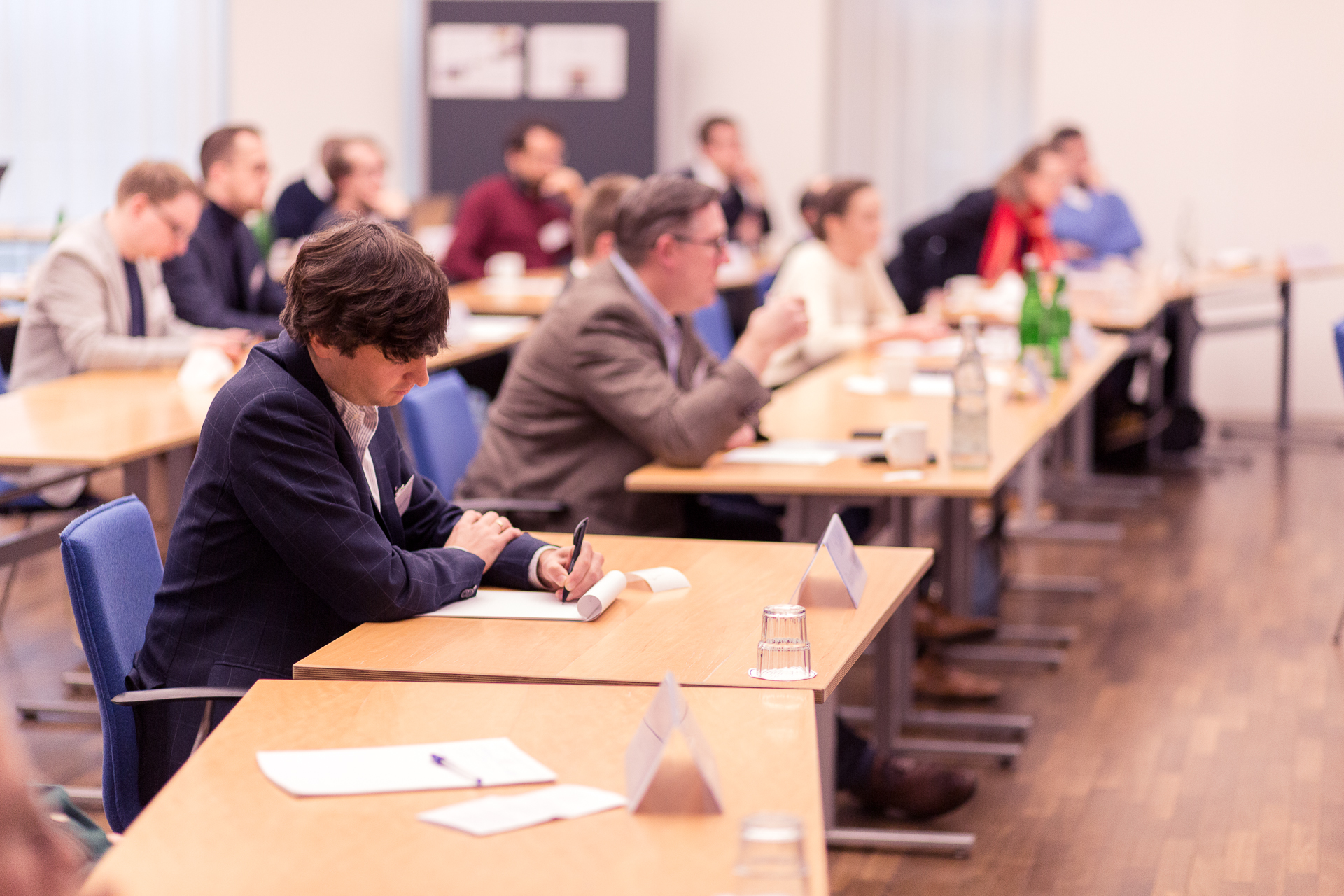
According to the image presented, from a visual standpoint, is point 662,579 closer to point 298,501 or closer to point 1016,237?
point 298,501

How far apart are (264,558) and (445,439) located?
1.43 meters

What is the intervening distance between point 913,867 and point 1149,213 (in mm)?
6968

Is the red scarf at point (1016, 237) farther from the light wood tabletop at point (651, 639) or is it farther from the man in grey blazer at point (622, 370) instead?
the light wood tabletop at point (651, 639)

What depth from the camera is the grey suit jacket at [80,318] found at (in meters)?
4.14

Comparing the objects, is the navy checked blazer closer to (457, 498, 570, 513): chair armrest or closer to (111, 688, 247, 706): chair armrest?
(111, 688, 247, 706): chair armrest

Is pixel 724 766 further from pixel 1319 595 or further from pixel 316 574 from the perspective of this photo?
pixel 1319 595

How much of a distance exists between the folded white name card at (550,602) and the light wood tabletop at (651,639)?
2 centimetres

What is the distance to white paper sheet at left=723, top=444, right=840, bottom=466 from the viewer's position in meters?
3.18

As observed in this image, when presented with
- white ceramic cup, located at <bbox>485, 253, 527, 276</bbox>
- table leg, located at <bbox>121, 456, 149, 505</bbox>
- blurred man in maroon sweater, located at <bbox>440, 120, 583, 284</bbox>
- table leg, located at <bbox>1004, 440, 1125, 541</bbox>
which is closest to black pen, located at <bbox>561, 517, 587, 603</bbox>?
table leg, located at <bbox>121, 456, 149, 505</bbox>

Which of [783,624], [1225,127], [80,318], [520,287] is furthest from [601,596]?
[1225,127]

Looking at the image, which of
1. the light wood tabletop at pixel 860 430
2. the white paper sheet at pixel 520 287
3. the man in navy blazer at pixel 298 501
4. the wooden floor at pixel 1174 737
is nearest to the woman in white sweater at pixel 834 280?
the light wood tabletop at pixel 860 430

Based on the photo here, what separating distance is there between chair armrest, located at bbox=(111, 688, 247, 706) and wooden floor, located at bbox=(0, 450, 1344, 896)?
1.33m

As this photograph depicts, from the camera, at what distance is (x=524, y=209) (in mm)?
7812

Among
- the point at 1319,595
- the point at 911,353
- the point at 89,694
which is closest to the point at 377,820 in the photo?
the point at 89,694
